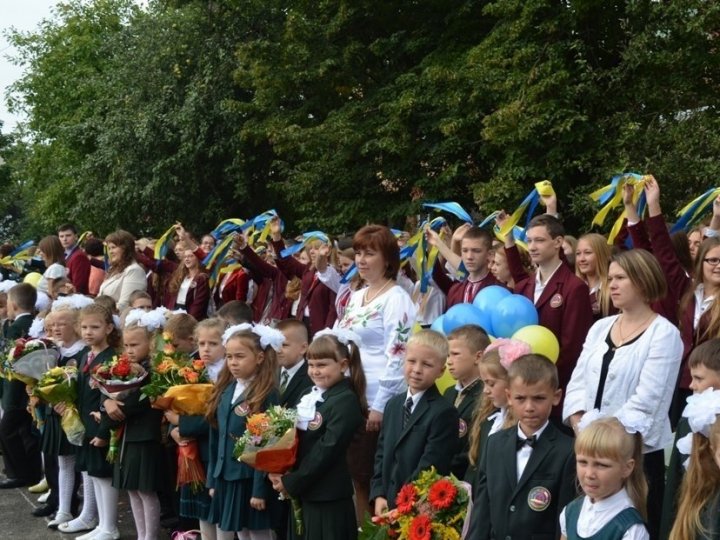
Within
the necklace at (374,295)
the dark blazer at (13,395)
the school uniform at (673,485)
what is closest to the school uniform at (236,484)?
the necklace at (374,295)

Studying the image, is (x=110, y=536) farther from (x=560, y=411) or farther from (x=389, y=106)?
(x=389, y=106)

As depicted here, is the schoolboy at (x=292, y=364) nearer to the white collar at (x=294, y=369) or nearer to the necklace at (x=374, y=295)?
the white collar at (x=294, y=369)

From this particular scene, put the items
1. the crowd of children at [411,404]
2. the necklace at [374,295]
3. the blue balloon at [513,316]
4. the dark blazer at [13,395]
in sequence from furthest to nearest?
the dark blazer at [13,395], the necklace at [374,295], the blue balloon at [513,316], the crowd of children at [411,404]

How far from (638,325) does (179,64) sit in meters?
18.1

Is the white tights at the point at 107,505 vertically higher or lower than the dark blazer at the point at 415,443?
lower

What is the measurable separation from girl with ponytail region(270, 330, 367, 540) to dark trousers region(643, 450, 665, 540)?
1.59m

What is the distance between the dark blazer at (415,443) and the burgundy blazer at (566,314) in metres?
0.90

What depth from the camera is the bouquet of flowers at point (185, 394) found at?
6.25 meters

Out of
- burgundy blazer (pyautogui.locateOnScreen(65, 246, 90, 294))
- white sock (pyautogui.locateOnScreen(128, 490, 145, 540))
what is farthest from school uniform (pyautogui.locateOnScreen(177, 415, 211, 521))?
burgundy blazer (pyautogui.locateOnScreen(65, 246, 90, 294))

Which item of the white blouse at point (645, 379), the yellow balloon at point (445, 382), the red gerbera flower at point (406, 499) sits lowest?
the red gerbera flower at point (406, 499)

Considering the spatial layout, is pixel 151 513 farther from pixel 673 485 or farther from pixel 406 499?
pixel 673 485

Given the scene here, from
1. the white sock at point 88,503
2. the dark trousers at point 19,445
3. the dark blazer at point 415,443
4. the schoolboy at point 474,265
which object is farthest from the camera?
the dark trousers at point 19,445

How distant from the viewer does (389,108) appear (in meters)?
16.9

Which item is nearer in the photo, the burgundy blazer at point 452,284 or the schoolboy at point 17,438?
the burgundy blazer at point 452,284
